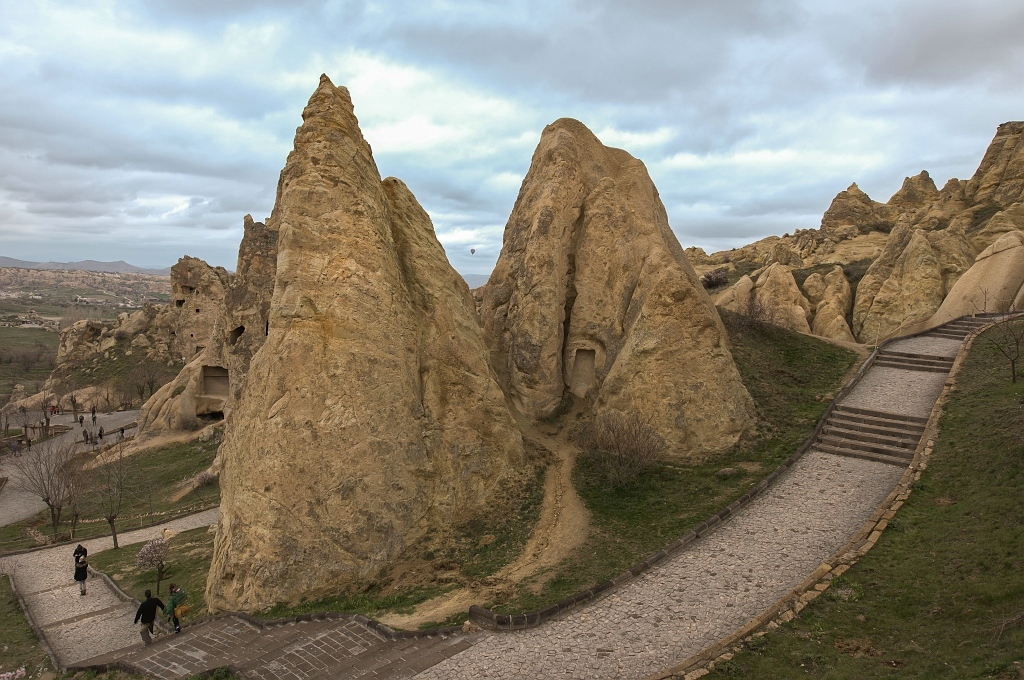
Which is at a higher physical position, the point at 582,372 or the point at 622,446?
the point at 582,372

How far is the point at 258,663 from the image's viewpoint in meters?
10.6

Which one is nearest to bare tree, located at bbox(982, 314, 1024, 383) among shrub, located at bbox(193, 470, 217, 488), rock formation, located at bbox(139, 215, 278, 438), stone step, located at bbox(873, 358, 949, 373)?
stone step, located at bbox(873, 358, 949, 373)

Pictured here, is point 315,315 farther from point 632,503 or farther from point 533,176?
point 533,176

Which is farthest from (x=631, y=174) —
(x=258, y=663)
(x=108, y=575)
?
(x=108, y=575)

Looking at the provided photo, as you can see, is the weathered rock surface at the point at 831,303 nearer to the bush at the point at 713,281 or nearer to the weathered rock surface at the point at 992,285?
the weathered rock surface at the point at 992,285

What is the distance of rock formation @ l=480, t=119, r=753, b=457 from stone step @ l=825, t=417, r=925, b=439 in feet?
10.7

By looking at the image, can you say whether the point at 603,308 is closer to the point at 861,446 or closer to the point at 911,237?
the point at 861,446

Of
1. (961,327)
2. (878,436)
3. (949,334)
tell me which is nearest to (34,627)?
(878,436)

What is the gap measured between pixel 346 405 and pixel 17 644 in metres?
10.7

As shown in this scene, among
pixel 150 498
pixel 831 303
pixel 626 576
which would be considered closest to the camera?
pixel 626 576

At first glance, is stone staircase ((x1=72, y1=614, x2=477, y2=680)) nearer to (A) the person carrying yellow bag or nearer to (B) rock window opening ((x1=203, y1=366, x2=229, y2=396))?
(A) the person carrying yellow bag

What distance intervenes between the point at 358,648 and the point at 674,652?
20.0 feet

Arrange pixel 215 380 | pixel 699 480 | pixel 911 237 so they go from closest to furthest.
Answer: pixel 699 480 → pixel 911 237 → pixel 215 380

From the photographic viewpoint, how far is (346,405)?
1513cm
